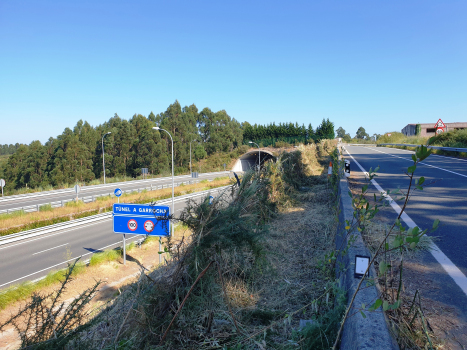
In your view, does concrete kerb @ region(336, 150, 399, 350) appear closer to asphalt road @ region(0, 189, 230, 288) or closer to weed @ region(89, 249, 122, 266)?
asphalt road @ region(0, 189, 230, 288)

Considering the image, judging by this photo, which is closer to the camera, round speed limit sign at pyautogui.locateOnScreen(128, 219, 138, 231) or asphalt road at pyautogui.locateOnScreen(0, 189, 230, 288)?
round speed limit sign at pyautogui.locateOnScreen(128, 219, 138, 231)

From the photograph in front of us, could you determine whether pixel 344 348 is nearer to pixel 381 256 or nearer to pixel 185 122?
pixel 381 256

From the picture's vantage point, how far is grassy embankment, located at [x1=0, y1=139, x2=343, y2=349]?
2445mm

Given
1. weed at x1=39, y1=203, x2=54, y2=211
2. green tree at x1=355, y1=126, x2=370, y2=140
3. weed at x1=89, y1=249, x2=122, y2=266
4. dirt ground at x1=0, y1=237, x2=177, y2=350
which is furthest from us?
green tree at x1=355, y1=126, x2=370, y2=140

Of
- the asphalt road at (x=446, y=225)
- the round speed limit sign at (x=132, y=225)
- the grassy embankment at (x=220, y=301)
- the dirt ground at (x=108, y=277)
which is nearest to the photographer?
the grassy embankment at (x=220, y=301)

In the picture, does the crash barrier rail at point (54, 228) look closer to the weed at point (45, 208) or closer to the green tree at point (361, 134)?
the weed at point (45, 208)

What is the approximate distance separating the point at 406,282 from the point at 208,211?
2054 millimetres

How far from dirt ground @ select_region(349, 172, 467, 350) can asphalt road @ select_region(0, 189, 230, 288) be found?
39.7 ft

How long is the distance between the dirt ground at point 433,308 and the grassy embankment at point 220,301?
2.11ft

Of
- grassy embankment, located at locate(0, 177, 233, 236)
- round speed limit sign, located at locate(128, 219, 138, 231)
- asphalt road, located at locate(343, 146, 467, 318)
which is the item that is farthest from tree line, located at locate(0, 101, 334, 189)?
asphalt road, located at locate(343, 146, 467, 318)

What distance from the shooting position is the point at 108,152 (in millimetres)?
61125

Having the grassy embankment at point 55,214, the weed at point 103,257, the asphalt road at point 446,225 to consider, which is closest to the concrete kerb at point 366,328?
the asphalt road at point 446,225

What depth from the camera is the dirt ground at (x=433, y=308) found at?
6.66ft

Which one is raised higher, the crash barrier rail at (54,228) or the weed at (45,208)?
the weed at (45,208)
